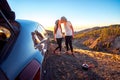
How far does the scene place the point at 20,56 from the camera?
8.45ft

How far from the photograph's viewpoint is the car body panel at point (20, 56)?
2.34m

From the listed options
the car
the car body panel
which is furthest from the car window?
the car body panel

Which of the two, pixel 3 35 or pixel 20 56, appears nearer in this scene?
pixel 20 56

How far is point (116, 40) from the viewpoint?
20672mm

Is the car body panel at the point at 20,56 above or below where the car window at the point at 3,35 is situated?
below

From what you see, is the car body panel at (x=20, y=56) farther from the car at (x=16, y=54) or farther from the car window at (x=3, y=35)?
the car window at (x=3, y=35)

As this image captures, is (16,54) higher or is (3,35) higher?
(3,35)

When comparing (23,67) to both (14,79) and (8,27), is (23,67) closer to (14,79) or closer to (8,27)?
(14,79)

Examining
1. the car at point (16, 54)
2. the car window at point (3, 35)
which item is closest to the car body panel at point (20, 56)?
the car at point (16, 54)

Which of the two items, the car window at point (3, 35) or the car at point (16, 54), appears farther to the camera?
the car window at point (3, 35)

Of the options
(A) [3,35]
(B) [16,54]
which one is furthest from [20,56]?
(A) [3,35]

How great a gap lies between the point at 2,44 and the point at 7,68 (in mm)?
499

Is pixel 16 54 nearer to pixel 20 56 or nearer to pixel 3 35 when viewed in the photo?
pixel 20 56

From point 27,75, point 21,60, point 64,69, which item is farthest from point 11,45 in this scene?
point 64,69
